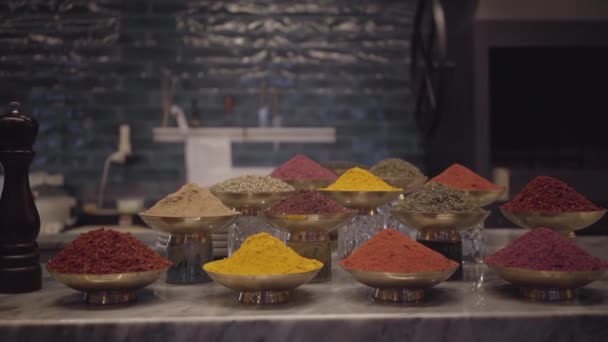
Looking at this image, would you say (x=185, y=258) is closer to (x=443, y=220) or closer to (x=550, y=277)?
(x=443, y=220)

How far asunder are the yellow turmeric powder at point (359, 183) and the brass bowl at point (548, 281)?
529 millimetres

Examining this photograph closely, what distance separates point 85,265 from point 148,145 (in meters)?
3.07

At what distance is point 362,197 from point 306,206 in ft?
1.06

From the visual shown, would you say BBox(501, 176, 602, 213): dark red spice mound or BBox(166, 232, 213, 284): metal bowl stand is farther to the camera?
BBox(501, 176, 602, 213): dark red spice mound

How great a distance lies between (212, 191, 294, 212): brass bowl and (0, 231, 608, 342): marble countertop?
1.57ft

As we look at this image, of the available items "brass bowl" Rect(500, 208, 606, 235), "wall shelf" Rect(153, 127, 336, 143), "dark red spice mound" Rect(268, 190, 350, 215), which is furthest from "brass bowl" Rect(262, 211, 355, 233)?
"wall shelf" Rect(153, 127, 336, 143)

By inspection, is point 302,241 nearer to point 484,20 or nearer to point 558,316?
point 558,316

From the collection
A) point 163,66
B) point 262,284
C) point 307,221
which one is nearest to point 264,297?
point 262,284

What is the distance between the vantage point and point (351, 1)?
14.3ft

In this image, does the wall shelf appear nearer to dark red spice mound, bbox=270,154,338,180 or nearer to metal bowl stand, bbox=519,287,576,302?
dark red spice mound, bbox=270,154,338,180

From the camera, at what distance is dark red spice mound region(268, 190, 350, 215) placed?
1.59 m

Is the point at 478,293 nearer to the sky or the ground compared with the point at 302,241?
nearer to the ground

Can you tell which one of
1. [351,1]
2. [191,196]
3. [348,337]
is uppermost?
[351,1]

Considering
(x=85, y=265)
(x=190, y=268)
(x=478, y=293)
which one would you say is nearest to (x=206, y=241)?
(x=190, y=268)
